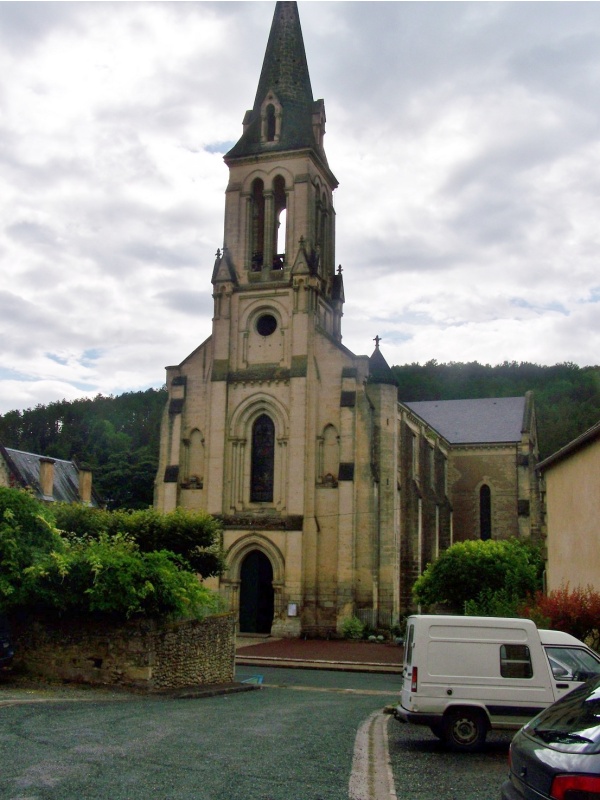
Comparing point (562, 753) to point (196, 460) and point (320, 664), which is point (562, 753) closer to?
point (320, 664)

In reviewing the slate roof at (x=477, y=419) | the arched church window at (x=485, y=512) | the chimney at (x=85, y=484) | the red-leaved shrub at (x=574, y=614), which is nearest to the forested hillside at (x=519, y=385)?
the slate roof at (x=477, y=419)

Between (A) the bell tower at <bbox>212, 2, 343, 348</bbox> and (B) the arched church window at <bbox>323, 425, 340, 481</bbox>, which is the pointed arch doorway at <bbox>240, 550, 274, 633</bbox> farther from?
(A) the bell tower at <bbox>212, 2, 343, 348</bbox>

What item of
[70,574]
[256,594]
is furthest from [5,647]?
[256,594]

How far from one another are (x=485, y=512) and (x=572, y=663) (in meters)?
45.5

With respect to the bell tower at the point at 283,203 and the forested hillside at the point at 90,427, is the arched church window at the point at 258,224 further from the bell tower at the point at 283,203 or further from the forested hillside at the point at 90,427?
the forested hillside at the point at 90,427

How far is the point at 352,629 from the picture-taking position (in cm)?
3647

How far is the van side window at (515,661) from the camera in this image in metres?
12.4

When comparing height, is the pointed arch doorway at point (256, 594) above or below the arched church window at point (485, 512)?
below

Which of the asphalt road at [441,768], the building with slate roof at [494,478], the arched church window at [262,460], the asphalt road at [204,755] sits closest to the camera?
the asphalt road at [204,755]

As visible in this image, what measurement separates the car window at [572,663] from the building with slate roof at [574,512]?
8669mm

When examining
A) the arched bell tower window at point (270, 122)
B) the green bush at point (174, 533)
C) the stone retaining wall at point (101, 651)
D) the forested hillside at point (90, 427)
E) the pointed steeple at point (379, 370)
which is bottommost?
the stone retaining wall at point (101, 651)

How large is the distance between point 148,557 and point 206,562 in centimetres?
1441

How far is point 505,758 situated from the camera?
1159cm

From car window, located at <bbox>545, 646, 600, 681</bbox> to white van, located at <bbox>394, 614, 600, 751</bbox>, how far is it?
0.05ft
